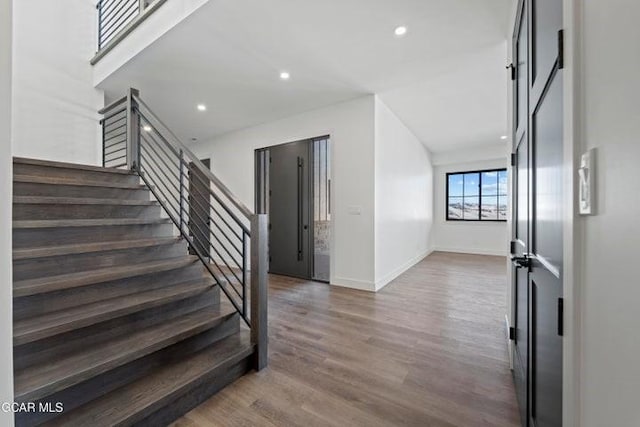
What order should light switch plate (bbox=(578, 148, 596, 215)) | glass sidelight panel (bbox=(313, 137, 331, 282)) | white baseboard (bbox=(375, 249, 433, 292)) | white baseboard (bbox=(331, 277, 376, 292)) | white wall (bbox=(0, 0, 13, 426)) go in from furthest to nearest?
glass sidelight panel (bbox=(313, 137, 331, 282))
white baseboard (bbox=(375, 249, 433, 292))
white baseboard (bbox=(331, 277, 376, 292))
white wall (bbox=(0, 0, 13, 426))
light switch plate (bbox=(578, 148, 596, 215))

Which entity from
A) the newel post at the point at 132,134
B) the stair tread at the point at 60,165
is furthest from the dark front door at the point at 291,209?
the stair tread at the point at 60,165

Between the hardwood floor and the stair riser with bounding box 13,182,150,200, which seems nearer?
the hardwood floor

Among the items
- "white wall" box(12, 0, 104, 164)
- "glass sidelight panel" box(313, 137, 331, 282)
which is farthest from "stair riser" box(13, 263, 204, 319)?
"white wall" box(12, 0, 104, 164)

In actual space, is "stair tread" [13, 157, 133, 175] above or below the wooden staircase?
above

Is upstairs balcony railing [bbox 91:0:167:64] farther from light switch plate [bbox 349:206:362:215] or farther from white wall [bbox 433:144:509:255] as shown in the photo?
white wall [bbox 433:144:509:255]

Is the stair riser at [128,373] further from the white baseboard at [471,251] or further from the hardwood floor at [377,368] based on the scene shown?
the white baseboard at [471,251]

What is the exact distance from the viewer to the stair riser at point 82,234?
176 centimetres

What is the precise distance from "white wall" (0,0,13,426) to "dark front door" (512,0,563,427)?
61.9 inches

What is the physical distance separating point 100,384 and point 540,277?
2.09 m

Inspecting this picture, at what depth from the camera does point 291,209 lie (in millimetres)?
4523

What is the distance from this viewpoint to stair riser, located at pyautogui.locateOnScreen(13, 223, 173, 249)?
5.77 ft

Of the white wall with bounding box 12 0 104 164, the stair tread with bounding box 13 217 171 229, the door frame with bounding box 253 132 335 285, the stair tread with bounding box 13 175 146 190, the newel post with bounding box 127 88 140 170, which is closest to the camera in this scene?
the stair tread with bounding box 13 217 171 229

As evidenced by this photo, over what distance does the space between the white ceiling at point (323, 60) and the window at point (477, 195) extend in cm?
259

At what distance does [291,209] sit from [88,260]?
293 centimetres
